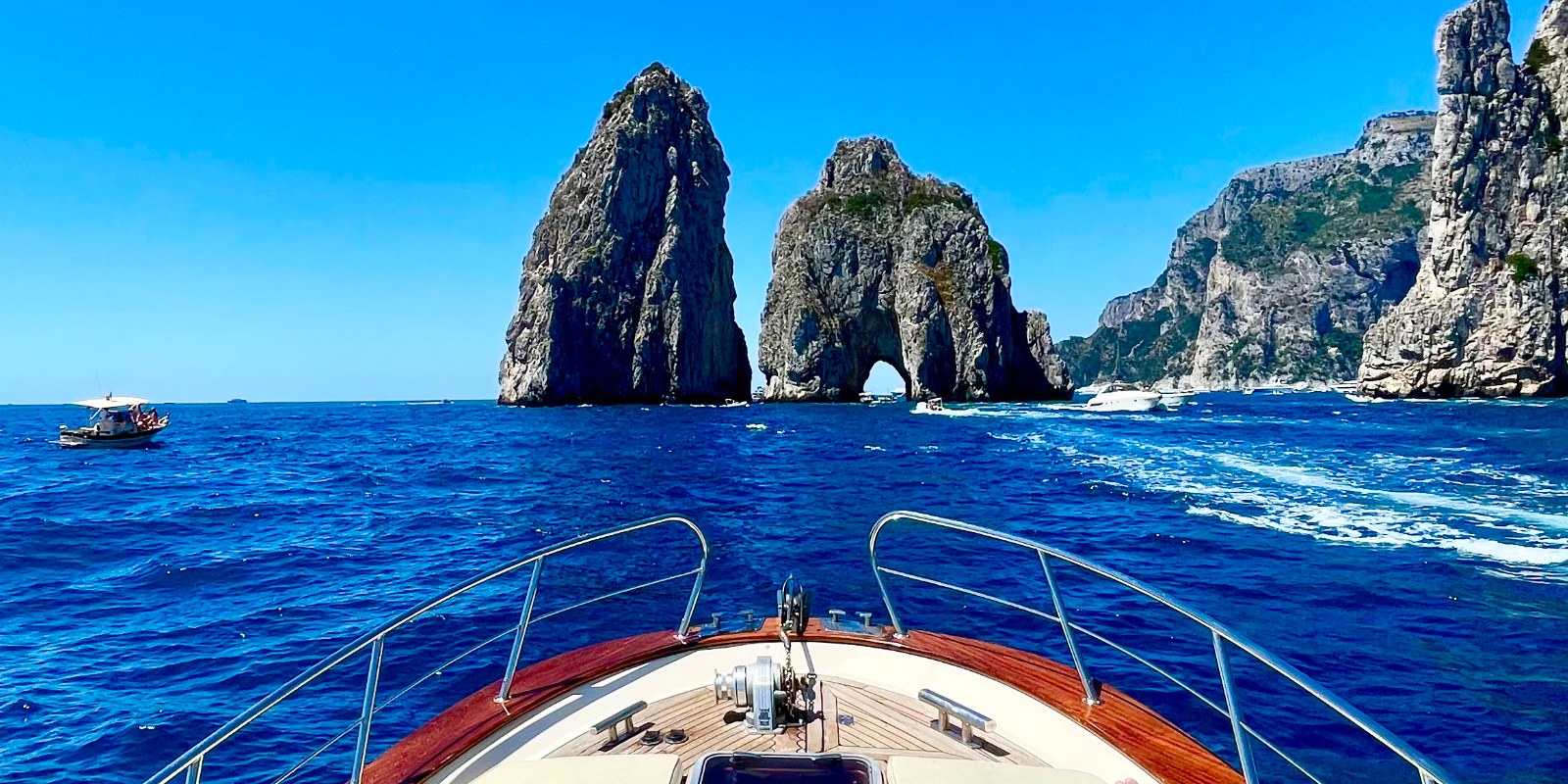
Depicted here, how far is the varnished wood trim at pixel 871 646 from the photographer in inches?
145

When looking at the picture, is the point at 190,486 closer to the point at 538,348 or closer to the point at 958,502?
the point at 958,502

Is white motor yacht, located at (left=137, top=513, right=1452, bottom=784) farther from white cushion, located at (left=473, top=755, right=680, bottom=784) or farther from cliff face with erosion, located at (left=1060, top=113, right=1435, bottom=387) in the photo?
cliff face with erosion, located at (left=1060, top=113, right=1435, bottom=387)

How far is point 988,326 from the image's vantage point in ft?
328

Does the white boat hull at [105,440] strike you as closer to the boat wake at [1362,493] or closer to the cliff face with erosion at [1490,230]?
the boat wake at [1362,493]

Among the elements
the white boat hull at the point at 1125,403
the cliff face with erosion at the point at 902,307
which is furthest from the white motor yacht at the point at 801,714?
the cliff face with erosion at the point at 902,307

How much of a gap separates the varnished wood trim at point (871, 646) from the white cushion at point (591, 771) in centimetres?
68

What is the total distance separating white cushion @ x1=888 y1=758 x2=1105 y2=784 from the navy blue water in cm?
540

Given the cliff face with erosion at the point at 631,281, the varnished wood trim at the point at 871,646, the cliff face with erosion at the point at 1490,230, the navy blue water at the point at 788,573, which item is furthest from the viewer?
the cliff face with erosion at the point at 631,281

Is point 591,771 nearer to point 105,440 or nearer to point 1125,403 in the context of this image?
point 105,440

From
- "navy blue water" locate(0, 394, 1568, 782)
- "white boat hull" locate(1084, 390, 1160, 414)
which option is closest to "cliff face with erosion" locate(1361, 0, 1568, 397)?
"white boat hull" locate(1084, 390, 1160, 414)

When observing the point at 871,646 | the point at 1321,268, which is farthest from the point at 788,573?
the point at 1321,268

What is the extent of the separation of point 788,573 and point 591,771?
10.7 m

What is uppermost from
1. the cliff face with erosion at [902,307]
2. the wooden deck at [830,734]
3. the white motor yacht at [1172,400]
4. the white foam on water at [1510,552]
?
the cliff face with erosion at [902,307]

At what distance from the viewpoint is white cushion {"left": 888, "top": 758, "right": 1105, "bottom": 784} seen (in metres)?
3.06
